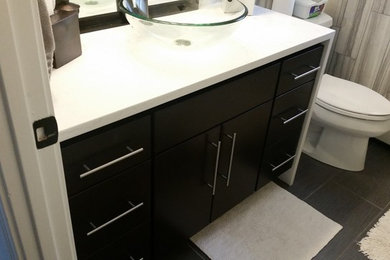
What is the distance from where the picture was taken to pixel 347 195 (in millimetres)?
1986

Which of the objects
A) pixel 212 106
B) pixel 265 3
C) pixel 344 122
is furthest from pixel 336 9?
pixel 212 106

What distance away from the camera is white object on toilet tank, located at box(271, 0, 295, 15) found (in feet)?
6.03

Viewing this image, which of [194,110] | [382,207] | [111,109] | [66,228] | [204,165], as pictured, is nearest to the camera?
[66,228]

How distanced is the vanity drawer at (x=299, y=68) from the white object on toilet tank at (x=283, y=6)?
40cm

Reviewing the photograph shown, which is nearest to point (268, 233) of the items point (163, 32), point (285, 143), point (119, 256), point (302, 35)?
point (285, 143)

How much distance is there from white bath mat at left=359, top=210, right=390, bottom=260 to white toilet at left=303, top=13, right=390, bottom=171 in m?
0.44

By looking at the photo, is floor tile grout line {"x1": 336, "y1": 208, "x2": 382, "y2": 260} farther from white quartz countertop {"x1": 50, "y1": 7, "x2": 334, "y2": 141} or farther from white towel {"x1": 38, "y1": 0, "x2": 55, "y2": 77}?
white towel {"x1": 38, "y1": 0, "x2": 55, "y2": 77}

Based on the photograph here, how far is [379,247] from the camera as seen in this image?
1694 millimetres

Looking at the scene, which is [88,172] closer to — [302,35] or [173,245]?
[173,245]

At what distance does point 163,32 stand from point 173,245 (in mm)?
803

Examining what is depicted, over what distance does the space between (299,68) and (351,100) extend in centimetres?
68

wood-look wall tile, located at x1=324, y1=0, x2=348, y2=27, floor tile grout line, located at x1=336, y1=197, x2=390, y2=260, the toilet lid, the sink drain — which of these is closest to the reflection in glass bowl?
the sink drain

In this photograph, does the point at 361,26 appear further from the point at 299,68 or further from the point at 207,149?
the point at 207,149

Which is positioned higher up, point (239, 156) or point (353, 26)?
point (353, 26)
